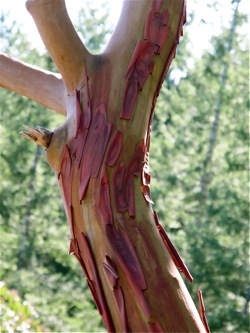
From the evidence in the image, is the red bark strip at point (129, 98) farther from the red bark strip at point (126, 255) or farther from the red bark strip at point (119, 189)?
the red bark strip at point (126, 255)

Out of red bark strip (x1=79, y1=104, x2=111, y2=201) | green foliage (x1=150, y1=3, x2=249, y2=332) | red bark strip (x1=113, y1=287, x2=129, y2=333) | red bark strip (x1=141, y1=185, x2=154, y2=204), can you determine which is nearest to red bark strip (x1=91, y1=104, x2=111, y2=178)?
red bark strip (x1=79, y1=104, x2=111, y2=201)

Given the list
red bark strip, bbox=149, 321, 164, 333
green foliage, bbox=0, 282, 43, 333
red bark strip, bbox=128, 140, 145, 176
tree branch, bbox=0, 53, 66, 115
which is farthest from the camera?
green foliage, bbox=0, 282, 43, 333

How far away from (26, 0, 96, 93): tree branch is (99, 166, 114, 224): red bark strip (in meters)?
0.24

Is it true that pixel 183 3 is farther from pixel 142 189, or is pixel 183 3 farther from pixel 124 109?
pixel 142 189

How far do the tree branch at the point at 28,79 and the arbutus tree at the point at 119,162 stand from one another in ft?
0.55

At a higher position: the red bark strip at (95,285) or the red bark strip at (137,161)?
the red bark strip at (137,161)

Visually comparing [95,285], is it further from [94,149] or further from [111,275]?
[94,149]

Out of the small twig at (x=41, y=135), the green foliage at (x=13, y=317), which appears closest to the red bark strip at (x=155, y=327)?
the small twig at (x=41, y=135)

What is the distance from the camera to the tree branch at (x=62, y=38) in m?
1.66

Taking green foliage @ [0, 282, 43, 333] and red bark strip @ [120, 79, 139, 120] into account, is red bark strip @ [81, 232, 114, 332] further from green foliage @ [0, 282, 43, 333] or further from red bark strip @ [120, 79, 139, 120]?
green foliage @ [0, 282, 43, 333]

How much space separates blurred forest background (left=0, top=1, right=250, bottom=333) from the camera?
9.26 metres

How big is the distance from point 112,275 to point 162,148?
10298mm

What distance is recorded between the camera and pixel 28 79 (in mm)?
1885

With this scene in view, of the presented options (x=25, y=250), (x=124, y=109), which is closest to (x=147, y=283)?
(x=124, y=109)
